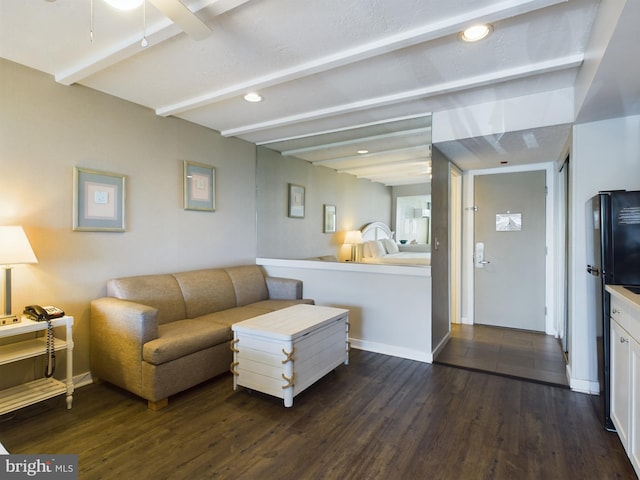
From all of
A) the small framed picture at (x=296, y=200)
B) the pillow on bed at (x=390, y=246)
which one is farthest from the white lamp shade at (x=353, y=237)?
the small framed picture at (x=296, y=200)

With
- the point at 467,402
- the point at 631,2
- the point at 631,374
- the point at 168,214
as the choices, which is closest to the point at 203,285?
the point at 168,214

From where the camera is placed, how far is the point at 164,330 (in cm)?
273

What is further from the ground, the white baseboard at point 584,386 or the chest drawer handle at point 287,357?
the chest drawer handle at point 287,357

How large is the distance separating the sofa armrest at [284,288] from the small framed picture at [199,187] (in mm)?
1099

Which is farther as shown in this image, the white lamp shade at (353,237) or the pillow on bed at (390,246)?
the white lamp shade at (353,237)

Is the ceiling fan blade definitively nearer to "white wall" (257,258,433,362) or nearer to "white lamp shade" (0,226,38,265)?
"white lamp shade" (0,226,38,265)

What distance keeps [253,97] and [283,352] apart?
2.10 metres

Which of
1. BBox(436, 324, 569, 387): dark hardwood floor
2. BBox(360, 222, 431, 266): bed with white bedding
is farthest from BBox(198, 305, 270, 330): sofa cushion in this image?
BBox(436, 324, 569, 387): dark hardwood floor

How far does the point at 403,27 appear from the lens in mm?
1919

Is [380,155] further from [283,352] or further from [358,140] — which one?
[283,352]

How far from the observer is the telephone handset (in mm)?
2311

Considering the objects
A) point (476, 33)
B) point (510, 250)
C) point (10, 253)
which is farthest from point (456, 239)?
point (10, 253)

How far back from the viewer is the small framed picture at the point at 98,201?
2.75 m

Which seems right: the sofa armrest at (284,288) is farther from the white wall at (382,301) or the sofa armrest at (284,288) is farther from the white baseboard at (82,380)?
the white baseboard at (82,380)
